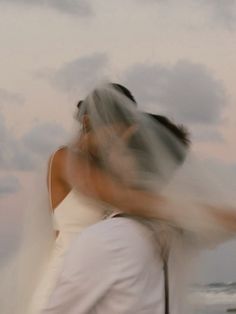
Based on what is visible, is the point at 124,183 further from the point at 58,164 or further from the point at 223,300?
the point at 223,300

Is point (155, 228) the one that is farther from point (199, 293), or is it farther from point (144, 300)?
point (199, 293)

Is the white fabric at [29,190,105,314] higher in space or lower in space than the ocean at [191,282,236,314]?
higher

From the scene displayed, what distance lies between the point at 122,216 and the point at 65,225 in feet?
0.31

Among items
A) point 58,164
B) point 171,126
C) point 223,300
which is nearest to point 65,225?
point 58,164

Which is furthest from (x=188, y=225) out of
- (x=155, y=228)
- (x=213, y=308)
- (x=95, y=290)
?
(x=213, y=308)

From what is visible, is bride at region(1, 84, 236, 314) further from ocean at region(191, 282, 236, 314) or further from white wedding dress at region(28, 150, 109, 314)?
ocean at region(191, 282, 236, 314)

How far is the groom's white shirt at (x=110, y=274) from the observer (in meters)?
1.03

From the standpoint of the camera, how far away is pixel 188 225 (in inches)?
42.1

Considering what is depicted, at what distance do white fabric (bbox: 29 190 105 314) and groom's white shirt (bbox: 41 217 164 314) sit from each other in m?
0.03

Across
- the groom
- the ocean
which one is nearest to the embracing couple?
the groom

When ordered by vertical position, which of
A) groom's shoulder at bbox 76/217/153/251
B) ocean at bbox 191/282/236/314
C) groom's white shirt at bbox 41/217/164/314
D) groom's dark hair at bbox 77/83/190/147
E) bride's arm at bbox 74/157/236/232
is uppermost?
groom's dark hair at bbox 77/83/190/147

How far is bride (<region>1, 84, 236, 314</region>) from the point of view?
1.07 meters

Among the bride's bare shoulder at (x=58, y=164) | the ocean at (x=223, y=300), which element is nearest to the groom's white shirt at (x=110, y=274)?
the bride's bare shoulder at (x=58, y=164)

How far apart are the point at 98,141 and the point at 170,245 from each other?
197 millimetres
